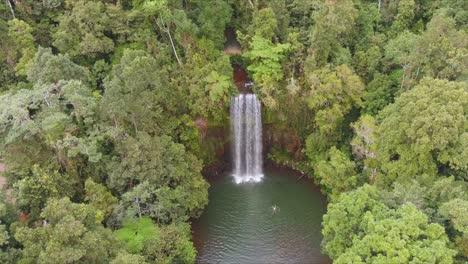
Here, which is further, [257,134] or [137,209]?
[257,134]

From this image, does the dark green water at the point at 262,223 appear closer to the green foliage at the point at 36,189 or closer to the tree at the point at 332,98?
the tree at the point at 332,98

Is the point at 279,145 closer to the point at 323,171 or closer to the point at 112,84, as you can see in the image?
the point at 323,171

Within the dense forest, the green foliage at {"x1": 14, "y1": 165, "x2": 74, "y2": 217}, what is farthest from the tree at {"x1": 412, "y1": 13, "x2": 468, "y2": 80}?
the green foliage at {"x1": 14, "y1": 165, "x2": 74, "y2": 217}

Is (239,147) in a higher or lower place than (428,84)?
lower

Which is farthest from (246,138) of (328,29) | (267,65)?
(328,29)

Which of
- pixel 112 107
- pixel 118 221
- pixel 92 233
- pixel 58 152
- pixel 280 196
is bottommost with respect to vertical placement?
pixel 280 196

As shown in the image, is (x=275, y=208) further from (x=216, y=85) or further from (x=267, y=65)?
(x=267, y=65)

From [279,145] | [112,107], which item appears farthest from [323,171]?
[112,107]
